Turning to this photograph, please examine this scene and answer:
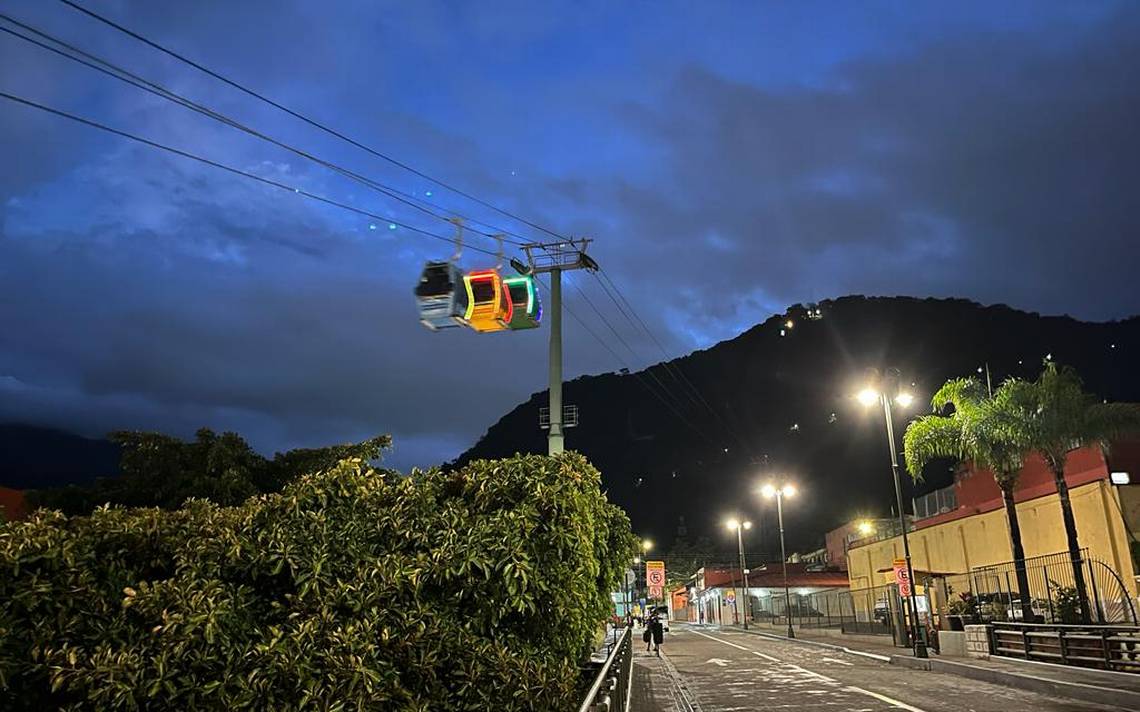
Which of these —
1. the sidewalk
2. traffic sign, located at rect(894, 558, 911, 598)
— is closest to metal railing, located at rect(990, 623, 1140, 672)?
the sidewalk

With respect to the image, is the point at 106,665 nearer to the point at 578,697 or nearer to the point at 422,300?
the point at 578,697

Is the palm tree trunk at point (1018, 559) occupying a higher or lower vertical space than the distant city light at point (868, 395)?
lower

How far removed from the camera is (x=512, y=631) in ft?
20.6

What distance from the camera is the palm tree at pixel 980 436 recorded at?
2433cm

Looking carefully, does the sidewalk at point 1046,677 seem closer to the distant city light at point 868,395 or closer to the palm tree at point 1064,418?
the palm tree at point 1064,418

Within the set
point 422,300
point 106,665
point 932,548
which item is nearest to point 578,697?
point 106,665

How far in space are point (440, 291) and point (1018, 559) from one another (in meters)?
19.3

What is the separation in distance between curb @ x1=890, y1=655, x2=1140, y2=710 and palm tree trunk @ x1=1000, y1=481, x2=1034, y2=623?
2.78 m

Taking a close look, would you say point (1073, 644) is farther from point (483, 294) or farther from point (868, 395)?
point (483, 294)

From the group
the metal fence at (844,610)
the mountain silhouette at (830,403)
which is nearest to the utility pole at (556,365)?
the metal fence at (844,610)

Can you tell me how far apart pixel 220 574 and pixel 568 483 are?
9.42ft

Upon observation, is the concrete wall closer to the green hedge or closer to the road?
the road

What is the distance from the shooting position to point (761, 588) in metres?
79.5

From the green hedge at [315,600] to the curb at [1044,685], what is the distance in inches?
477
